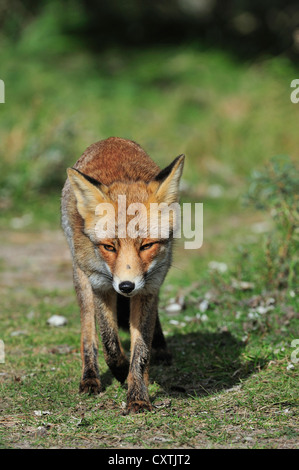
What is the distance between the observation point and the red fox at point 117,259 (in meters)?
4.61

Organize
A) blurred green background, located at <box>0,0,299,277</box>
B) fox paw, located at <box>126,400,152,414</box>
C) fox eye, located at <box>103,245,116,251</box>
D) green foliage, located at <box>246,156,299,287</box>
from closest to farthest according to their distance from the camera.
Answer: fox eye, located at <box>103,245,116,251</box>, fox paw, located at <box>126,400,152,414</box>, green foliage, located at <box>246,156,299,287</box>, blurred green background, located at <box>0,0,299,277</box>

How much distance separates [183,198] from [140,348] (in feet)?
23.0

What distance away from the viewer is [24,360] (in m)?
6.13

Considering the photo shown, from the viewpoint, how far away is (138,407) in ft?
16.0

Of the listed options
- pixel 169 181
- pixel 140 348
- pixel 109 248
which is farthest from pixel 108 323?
pixel 169 181

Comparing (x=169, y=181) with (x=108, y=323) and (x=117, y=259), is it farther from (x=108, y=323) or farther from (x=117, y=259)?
(x=108, y=323)

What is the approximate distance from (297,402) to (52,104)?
11189mm

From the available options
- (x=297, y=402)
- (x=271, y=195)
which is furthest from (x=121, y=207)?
(x=271, y=195)

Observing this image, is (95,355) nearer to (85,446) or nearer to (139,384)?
(139,384)

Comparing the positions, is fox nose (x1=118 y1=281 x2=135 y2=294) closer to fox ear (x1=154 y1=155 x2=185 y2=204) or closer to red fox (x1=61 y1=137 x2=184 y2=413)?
red fox (x1=61 y1=137 x2=184 y2=413)

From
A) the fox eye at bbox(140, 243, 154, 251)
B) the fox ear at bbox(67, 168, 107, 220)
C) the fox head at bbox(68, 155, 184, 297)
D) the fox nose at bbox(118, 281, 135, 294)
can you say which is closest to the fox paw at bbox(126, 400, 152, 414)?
the fox head at bbox(68, 155, 184, 297)

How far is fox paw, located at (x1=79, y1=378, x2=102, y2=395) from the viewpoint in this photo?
535 centimetres

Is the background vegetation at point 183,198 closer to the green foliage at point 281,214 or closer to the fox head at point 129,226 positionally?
the green foliage at point 281,214

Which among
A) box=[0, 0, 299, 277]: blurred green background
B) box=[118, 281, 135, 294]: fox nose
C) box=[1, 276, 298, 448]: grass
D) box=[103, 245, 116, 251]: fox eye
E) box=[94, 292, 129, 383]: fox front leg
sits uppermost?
box=[0, 0, 299, 277]: blurred green background
